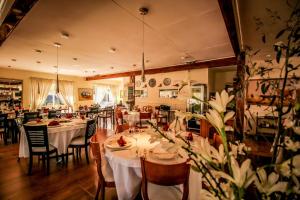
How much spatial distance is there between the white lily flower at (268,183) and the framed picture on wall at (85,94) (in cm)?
941

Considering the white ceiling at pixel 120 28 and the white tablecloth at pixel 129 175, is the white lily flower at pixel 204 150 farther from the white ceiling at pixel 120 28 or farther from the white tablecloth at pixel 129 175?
the white ceiling at pixel 120 28

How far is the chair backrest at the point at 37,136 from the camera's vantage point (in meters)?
2.60

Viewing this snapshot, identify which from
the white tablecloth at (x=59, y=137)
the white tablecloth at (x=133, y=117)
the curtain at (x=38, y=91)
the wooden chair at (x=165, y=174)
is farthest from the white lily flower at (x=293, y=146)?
the curtain at (x=38, y=91)

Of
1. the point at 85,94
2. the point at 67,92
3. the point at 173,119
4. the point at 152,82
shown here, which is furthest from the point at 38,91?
the point at 173,119

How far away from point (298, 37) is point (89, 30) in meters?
2.95

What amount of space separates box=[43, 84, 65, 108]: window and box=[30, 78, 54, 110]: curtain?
280 millimetres

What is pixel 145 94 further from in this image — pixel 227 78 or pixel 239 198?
pixel 239 198

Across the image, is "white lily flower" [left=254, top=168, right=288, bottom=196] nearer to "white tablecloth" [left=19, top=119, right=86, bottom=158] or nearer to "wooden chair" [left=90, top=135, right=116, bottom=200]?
"wooden chair" [left=90, top=135, right=116, bottom=200]

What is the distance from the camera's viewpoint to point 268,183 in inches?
16.9

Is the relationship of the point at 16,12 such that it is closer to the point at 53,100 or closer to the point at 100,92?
the point at 53,100

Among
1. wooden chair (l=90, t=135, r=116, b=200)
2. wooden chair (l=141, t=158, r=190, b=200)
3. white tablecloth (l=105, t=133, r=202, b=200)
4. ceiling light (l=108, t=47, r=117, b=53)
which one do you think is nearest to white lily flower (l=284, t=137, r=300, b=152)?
wooden chair (l=141, t=158, r=190, b=200)

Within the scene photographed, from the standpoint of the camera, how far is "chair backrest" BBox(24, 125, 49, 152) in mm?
2596

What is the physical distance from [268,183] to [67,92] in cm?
911

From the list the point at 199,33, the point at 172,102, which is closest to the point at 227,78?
the point at 172,102
